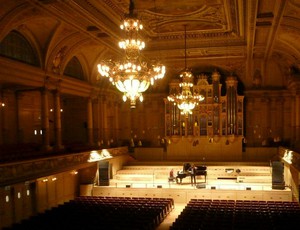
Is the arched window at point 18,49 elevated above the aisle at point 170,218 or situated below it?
above

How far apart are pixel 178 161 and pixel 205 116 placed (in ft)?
11.3

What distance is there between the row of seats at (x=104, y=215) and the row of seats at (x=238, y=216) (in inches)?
44.5

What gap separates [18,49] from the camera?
15.0 m

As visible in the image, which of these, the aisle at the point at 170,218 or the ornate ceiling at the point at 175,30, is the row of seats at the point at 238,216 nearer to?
the aisle at the point at 170,218

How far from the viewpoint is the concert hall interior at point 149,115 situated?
12.2m

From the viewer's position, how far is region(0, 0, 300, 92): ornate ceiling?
40.8 feet

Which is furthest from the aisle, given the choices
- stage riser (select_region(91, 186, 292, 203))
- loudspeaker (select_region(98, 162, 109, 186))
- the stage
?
loudspeaker (select_region(98, 162, 109, 186))

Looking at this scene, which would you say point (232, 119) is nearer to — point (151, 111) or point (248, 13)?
point (151, 111)

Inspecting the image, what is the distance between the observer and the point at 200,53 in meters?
20.5

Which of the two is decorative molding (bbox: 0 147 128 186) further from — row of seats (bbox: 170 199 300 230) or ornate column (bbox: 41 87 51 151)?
row of seats (bbox: 170 199 300 230)

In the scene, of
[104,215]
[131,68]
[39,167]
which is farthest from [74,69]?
[131,68]

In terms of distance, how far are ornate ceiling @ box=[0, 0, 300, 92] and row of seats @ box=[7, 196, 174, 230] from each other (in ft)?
19.4

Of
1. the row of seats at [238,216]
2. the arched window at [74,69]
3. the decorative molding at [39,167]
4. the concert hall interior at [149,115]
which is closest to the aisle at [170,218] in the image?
the concert hall interior at [149,115]

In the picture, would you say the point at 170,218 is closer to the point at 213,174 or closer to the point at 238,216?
the point at 238,216
